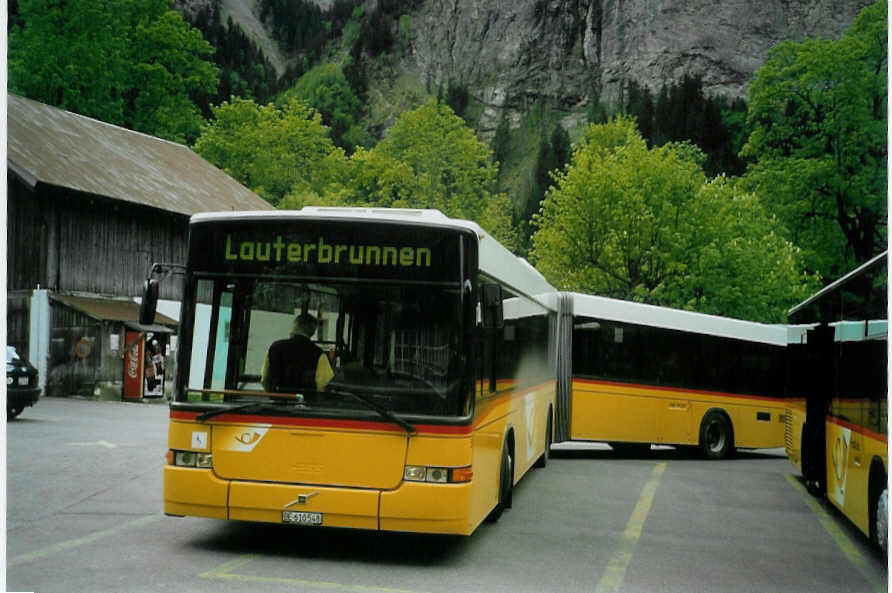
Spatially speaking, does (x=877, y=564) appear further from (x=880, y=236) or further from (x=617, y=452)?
(x=617, y=452)

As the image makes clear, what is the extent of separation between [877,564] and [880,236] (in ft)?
23.4

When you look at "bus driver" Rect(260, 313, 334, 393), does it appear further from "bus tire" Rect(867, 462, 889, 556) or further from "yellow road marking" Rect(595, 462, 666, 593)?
"bus tire" Rect(867, 462, 889, 556)

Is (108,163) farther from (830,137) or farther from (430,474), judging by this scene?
(430,474)

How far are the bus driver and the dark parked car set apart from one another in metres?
12.5

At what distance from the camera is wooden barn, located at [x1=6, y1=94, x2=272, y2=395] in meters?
28.0

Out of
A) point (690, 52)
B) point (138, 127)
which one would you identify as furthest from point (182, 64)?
point (690, 52)

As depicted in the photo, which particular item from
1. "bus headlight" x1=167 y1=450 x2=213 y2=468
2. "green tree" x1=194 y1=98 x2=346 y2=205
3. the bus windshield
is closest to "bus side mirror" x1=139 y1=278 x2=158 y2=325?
the bus windshield

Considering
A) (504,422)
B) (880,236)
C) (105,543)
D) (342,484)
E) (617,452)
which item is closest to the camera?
(342,484)

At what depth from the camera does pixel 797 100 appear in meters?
16.8

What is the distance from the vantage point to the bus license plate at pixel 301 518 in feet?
25.1

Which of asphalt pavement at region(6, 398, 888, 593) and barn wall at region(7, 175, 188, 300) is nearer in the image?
asphalt pavement at region(6, 398, 888, 593)

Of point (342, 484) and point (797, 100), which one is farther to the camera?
point (797, 100)

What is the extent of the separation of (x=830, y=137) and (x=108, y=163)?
24559mm

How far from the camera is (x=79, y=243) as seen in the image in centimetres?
2994
